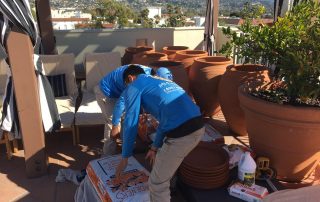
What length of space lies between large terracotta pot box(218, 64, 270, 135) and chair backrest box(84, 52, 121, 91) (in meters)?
1.80

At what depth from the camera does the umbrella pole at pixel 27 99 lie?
3043mm

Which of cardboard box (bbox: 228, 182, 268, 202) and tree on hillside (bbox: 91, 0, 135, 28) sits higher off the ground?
tree on hillside (bbox: 91, 0, 135, 28)

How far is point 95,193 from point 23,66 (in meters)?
1.40

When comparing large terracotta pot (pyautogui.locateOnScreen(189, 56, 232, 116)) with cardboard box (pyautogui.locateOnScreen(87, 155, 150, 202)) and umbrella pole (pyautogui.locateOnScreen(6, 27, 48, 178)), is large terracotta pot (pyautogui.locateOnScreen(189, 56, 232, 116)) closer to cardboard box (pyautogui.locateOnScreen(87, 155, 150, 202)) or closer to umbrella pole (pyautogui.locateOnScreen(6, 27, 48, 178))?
cardboard box (pyautogui.locateOnScreen(87, 155, 150, 202))

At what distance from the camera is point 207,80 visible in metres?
4.22

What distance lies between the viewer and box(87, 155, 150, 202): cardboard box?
2.44m

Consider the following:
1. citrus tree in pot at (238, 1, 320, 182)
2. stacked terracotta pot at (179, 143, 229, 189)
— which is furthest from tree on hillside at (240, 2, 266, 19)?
stacked terracotta pot at (179, 143, 229, 189)

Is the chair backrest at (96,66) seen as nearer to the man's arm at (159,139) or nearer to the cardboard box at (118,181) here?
the cardboard box at (118,181)

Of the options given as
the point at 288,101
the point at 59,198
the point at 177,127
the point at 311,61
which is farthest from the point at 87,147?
the point at 311,61

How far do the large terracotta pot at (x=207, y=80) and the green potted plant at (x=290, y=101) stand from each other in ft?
3.24

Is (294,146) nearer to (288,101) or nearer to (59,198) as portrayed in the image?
(288,101)

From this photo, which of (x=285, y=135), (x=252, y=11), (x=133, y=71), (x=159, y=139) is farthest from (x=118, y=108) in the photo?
(x=252, y=11)

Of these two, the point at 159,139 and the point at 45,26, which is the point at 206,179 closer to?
the point at 159,139

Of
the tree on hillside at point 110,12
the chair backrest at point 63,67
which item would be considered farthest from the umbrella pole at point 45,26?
the tree on hillside at point 110,12
